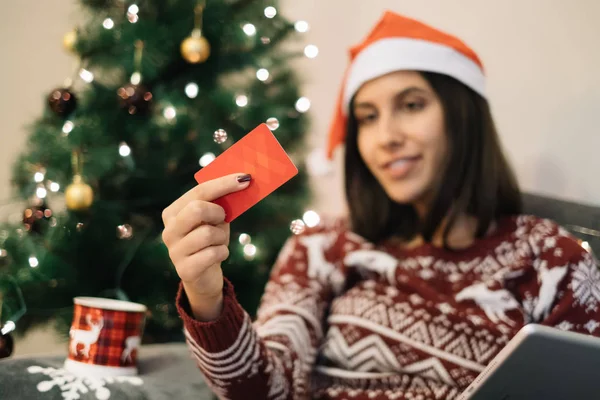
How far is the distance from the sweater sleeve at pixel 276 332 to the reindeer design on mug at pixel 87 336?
0.45 feet

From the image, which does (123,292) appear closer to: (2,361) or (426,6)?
(2,361)

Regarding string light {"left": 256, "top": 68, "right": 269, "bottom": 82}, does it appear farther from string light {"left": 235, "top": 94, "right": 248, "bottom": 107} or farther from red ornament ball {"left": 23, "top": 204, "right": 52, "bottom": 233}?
red ornament ball {"left": 23, "top": 204, "right": 52, "bottom": 233}

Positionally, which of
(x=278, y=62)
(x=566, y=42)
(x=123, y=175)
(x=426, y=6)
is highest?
(x=426, y=6)

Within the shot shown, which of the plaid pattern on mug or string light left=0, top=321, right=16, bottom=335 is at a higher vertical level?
the plaid pattern on mug

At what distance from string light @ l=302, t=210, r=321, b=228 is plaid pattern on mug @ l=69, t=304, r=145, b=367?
38cm

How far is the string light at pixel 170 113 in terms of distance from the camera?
1044 mm

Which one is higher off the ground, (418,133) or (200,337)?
(418,133)

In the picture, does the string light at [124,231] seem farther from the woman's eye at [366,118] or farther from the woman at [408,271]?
the woman's eye at [366,118]

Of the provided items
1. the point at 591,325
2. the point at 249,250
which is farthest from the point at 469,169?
the point at 249,250

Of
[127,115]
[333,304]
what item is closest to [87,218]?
[127,115]

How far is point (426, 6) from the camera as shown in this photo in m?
1.39

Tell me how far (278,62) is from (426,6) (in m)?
0.50

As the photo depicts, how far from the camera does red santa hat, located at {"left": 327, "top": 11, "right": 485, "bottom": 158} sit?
948 mm

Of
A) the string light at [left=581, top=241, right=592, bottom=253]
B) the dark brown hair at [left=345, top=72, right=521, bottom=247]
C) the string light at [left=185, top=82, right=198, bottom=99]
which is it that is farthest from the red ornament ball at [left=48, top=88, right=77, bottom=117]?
the string light at [left=581, top=241, right=592, bottom=253]
